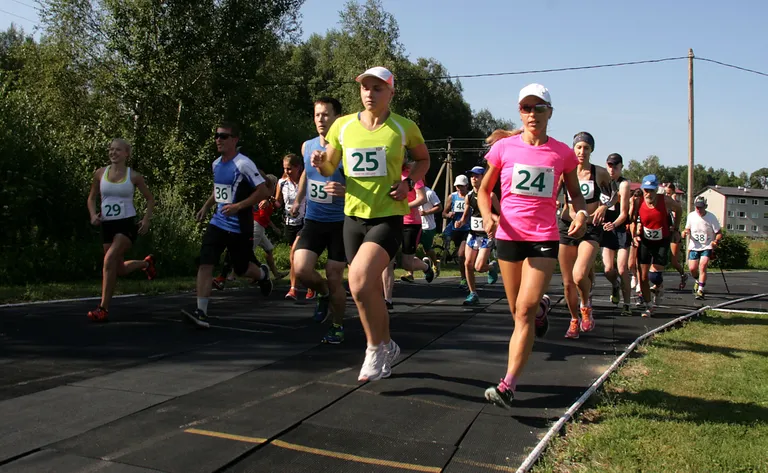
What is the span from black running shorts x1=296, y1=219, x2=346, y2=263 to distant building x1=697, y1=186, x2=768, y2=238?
12759cm

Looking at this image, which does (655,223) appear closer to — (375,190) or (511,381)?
(375,190)

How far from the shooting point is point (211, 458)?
3.48 metres

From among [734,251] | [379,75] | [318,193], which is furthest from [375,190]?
[734,251]

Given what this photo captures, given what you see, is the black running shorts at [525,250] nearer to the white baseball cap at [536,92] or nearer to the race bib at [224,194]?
the white baseball cap at [536,92]

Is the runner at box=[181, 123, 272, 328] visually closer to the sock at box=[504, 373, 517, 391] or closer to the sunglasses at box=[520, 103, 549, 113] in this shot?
the sunglasses at box=[520, 103, 549, 113]

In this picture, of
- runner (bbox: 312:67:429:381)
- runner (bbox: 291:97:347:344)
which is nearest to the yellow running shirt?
runner (bbox: 312:67:429:381)

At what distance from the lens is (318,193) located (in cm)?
695

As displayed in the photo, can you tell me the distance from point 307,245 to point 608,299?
25.6 ft

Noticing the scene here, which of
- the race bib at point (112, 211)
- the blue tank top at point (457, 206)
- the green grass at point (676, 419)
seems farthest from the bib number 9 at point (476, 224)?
the race bib at point (112, 211)

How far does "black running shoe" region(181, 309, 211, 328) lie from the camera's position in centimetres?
738

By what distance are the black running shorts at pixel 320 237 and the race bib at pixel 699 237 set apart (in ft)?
34.4

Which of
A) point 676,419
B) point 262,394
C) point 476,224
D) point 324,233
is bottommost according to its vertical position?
point 676,419

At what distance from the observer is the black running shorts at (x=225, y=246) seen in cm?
747

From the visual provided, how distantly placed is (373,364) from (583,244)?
3883mm
